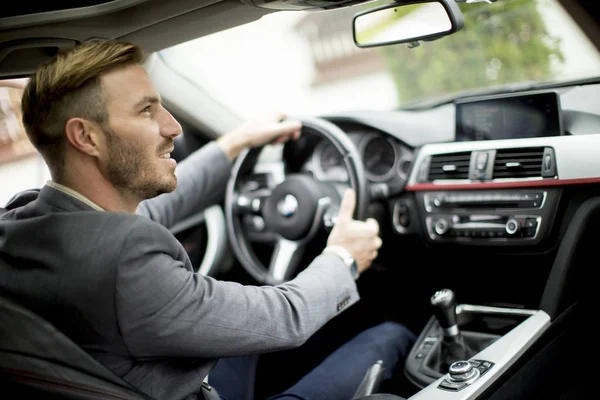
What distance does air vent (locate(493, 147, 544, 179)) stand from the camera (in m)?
2.11

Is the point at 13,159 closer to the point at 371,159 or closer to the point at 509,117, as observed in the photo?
the point at 371,159

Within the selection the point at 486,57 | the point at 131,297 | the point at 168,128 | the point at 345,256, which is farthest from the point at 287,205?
the point at 486,57

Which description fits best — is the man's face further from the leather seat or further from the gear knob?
the gear knob

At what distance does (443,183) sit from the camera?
7.84 ft

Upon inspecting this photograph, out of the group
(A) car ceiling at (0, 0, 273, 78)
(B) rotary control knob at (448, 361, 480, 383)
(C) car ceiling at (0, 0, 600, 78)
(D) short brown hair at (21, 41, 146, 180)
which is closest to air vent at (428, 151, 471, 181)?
(C) car ceiling at (0, 0, 600, 78)

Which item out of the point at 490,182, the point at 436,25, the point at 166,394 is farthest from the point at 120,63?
the point at 490,182

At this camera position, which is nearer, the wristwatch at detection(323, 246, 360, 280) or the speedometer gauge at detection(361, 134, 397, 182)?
the wristwatch at detection(323, 246, 360, 280)

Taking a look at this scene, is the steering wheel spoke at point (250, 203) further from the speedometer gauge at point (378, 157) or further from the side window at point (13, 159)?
the side window at point (13, 159)

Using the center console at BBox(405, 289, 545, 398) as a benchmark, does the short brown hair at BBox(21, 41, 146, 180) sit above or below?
above

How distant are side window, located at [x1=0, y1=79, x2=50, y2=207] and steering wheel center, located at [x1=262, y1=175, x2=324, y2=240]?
92 centimetres

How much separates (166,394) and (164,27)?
3.21 feet

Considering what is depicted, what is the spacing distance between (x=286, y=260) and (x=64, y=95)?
1.38 m

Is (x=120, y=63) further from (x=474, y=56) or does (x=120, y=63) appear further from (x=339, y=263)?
(x=474, y=56)

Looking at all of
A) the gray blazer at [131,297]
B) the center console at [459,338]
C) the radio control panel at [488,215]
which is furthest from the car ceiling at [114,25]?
the center console at [459,338]
